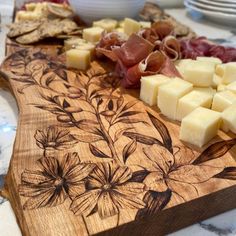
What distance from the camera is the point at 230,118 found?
74 cm

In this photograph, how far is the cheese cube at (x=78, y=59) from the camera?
1.02 m

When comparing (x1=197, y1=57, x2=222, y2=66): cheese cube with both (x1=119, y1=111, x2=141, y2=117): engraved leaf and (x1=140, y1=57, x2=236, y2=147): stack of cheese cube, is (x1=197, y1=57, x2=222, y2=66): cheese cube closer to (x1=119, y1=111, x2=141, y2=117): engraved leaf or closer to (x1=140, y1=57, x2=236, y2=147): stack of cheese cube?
(x1=140, y1=57, x2=236, y2=147): stack of cheese cube

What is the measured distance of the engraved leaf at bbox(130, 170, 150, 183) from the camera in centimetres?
63

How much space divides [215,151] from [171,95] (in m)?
0.16

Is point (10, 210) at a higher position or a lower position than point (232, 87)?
lower

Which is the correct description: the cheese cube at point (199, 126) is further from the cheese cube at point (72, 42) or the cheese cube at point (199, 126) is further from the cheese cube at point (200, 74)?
the cheese cube at point (72, 42)

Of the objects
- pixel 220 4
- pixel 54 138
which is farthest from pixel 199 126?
pixel 220 4

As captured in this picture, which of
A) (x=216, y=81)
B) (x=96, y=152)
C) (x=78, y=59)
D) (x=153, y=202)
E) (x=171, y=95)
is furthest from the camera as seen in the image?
(x=78, y=59)

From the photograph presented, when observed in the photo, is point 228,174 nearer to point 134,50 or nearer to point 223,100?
point 223,100

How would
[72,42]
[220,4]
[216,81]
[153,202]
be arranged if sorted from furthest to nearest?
1. [220,4]
2. [72,42]
3. [216,81]
4. [153,202]

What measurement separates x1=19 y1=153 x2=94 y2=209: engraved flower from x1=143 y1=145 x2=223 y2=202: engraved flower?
11 cm

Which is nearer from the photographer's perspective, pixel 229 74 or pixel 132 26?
pixel 229 74

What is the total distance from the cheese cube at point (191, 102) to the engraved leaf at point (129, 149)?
131 millimetres

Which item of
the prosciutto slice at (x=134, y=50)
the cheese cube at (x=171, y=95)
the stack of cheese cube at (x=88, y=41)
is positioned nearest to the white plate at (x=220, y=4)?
the stack of cheese cube at (x=88, y=41)
